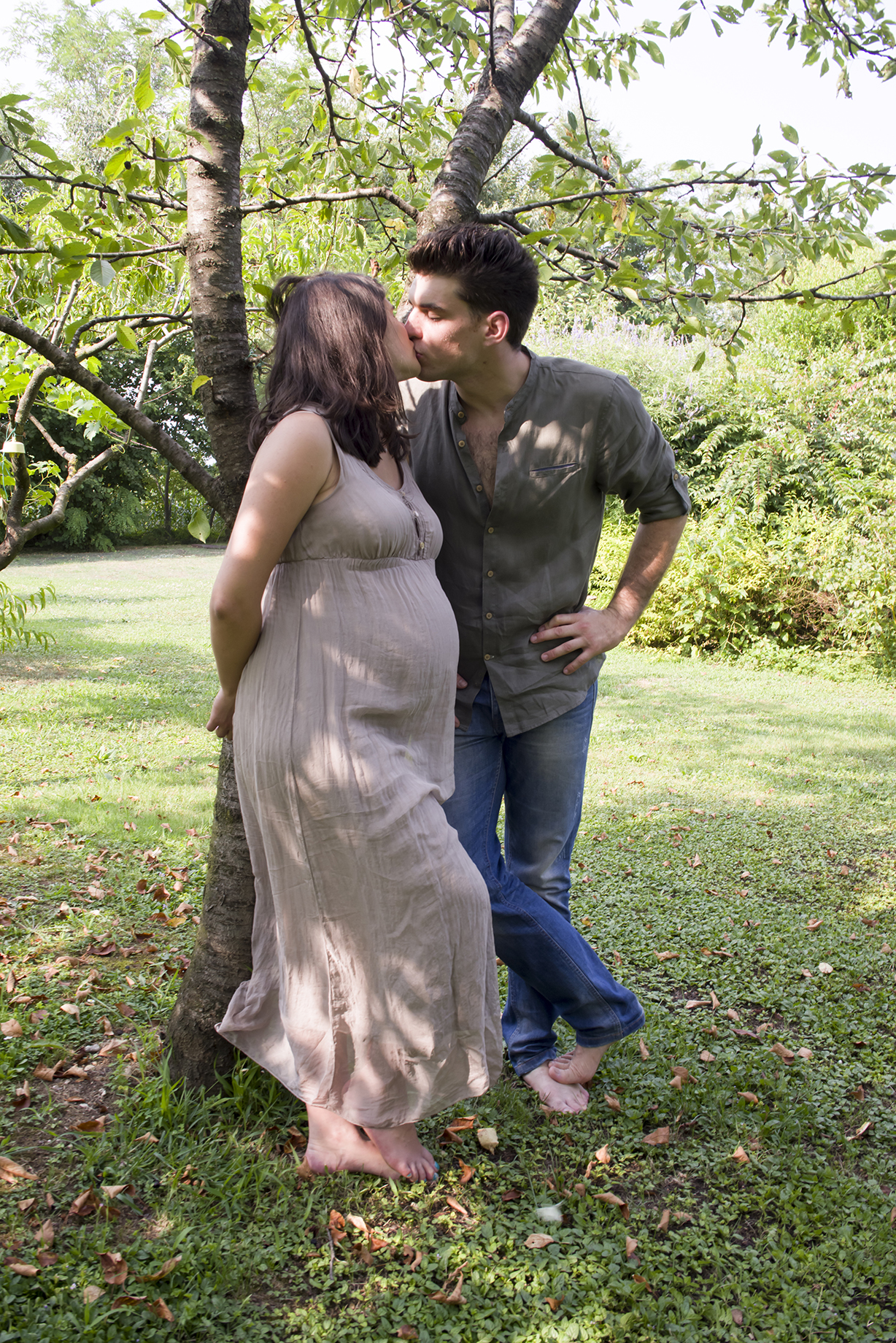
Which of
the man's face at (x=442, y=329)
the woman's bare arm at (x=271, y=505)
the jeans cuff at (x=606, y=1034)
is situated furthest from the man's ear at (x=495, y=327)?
the jeans cuff at (x=606, y=1034)

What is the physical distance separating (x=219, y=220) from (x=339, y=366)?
A: 65 cm

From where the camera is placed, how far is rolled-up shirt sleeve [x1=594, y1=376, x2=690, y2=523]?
→ 259cm

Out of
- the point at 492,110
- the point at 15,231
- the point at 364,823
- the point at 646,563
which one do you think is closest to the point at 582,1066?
the point at 364,823

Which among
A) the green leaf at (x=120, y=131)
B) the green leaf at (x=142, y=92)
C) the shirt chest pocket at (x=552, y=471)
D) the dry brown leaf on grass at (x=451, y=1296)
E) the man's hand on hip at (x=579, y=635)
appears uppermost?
the green leaf at (x=142, y=92)

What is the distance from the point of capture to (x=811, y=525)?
1090 cm

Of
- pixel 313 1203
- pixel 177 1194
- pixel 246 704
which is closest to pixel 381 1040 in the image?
pixel 313 1203

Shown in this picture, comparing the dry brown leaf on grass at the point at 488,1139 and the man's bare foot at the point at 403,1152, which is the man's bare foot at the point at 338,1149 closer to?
the man's bare foot at the point at 403,1152

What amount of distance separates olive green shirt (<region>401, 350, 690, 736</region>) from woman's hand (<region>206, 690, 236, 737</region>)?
2.13 ft

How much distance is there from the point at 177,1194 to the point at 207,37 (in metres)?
2.69

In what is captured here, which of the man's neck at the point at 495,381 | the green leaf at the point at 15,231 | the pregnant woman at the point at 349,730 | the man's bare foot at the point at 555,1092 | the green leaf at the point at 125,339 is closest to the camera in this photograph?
the green leaf at the point at 15,231

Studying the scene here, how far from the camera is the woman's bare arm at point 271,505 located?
193 centimetres

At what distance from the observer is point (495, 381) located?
2.56 m

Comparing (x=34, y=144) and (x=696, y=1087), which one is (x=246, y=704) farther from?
(x=696, y=1087)

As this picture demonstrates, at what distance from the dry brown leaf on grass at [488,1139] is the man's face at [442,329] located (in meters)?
1.99
